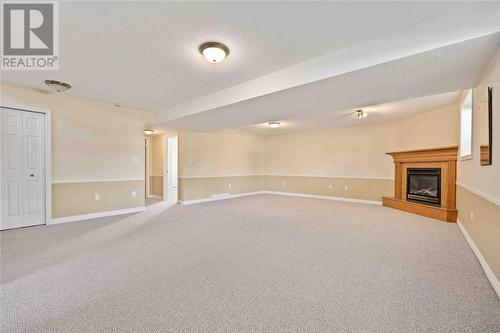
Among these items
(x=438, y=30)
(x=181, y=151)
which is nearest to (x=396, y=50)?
(x=438, y=30)

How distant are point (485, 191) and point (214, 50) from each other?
346cm

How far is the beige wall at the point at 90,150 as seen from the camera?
158 inches

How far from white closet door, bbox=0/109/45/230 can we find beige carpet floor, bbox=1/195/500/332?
342 millimetres

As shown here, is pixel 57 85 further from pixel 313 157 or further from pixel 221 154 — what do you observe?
pixel 313 157

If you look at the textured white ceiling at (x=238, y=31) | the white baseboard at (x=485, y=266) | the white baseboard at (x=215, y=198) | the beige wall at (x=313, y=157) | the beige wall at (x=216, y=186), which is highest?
the textured white ceiling at (x=238, y=31)

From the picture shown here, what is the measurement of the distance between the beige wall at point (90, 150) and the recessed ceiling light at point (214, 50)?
11.3 ft

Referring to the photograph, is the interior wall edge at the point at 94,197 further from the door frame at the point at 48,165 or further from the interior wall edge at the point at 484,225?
the interior wall edge at the point at 484,225

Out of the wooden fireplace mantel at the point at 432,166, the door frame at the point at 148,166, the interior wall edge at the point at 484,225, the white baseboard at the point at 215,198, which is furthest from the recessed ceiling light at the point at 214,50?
the door frame at the point at 148,166

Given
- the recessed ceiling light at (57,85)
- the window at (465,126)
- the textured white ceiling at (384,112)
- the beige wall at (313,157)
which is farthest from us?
the beige wall at (313,157)

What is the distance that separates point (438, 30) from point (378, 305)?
97.8 inches

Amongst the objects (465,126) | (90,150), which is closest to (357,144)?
(465,126)

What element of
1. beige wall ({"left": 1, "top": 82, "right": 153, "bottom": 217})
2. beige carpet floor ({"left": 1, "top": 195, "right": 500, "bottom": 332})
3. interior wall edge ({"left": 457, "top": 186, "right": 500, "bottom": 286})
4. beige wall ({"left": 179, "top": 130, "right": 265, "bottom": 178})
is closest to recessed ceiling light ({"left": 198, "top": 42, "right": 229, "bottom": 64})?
beige carpet floor ({"left": 1, "top": 195, "right": 500, "bottom": 332})

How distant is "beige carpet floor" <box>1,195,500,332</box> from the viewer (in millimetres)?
1524

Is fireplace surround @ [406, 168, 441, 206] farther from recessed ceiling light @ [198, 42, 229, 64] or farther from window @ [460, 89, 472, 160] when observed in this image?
recessed ceiling light @ [198, 42, 229, 64]
